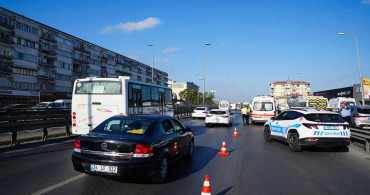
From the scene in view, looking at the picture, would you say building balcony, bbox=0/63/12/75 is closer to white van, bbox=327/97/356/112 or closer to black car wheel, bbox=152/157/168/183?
white van, bbox=327/97/356/112

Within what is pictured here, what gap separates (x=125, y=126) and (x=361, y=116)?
55.4 feet

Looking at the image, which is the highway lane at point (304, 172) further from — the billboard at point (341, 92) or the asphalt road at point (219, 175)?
the billboard at point (341, 92)

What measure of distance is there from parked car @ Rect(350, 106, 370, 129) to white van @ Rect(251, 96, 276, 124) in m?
5.84

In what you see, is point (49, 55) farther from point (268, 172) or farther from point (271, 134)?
point (268, 172)

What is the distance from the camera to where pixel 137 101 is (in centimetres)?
1281

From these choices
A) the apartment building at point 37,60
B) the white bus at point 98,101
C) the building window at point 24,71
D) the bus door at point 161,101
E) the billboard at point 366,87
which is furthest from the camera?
the building window at point 24,71

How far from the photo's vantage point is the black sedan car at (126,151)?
4.82 meters

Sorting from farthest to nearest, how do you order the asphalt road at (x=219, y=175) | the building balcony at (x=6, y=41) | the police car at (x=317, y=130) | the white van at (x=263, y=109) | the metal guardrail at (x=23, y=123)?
1. the building balcony at (x=6, y=41)
2. the white van at (x=263, y=109)
3. the metal guardrail at (x=23, y=123)
4. the police car at (x=317, y=130)
5. the asphalt road at (x=219, y=175)

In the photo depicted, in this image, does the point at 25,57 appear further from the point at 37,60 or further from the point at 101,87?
the point at 101,87

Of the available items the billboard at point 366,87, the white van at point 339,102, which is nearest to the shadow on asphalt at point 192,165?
the white van at point 339,102

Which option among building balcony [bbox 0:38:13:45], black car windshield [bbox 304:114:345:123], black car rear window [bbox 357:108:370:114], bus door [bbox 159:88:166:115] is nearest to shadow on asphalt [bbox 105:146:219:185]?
black car windshield [bbox 304:114:345:123]

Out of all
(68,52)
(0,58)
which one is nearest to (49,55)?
(68,52)

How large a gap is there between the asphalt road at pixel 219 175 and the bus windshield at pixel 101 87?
3310 mm

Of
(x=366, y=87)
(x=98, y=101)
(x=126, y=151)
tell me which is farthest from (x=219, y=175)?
(x=366, y=87)
